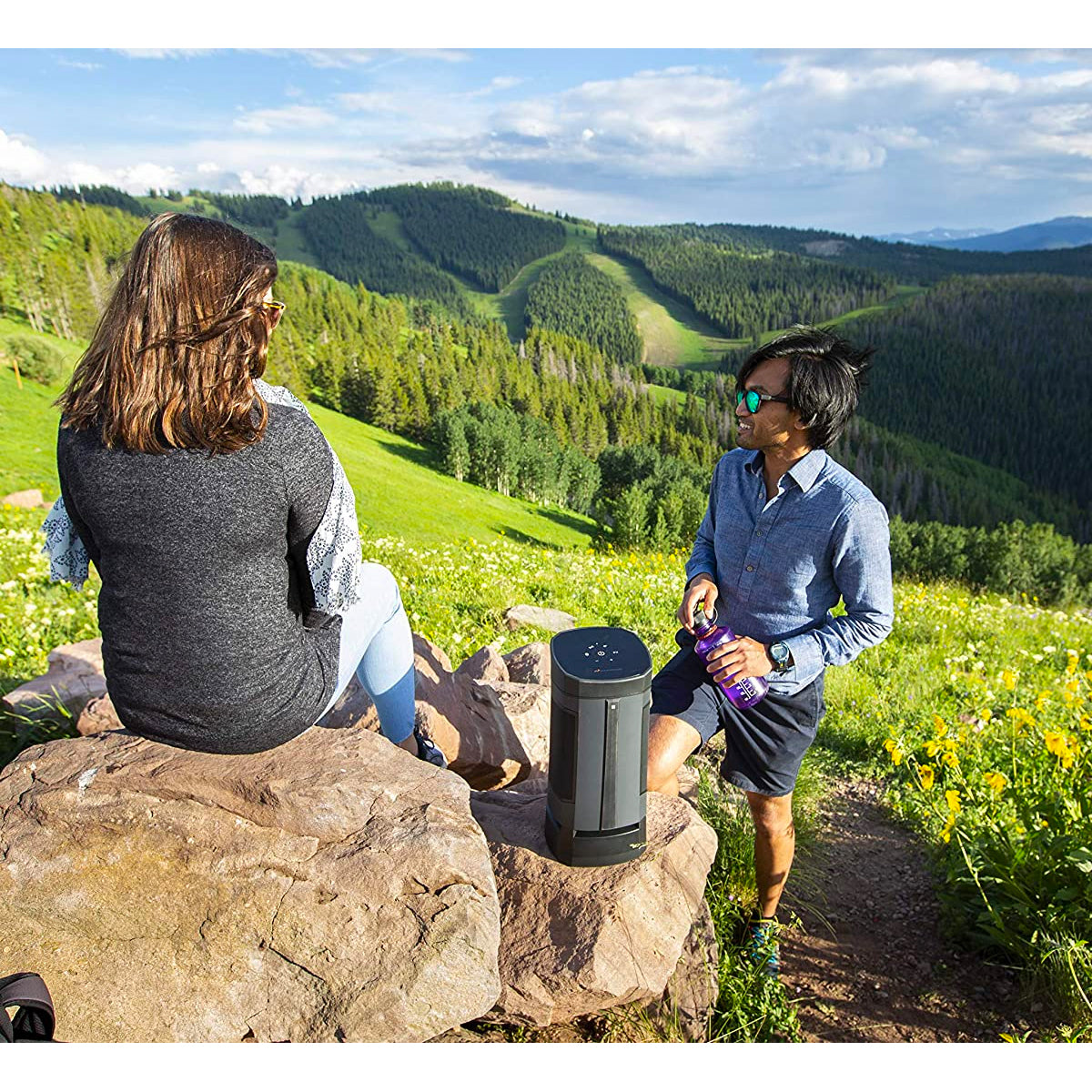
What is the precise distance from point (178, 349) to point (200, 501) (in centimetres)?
53

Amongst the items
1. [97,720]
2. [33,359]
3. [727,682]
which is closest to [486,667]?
[97,720]

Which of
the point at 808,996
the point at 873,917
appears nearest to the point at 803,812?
the point at 873,917

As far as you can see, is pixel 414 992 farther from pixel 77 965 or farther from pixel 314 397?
pixel 314 397

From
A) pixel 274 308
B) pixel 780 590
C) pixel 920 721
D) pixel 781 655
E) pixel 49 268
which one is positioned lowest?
pixel 920 721

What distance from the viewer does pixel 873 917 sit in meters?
4.76

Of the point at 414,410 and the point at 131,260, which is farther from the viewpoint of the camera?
the point at 414,410

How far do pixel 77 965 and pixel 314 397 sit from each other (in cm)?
9715

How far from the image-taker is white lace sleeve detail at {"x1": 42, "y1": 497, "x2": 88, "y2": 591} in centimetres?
332

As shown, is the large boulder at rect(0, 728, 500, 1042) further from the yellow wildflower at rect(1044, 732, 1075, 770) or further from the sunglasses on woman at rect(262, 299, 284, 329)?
the yellow wildflower at rect(1044, 732, 1075, 770)

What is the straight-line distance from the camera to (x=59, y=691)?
5.50 m

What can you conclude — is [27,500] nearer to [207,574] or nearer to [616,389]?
[207,574]

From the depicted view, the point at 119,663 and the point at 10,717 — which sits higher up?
the point at 119,663

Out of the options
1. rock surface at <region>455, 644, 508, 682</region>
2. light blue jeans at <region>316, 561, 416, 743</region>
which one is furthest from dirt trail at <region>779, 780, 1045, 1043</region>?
rock surface at <region>455, 644, 508, 682</region>

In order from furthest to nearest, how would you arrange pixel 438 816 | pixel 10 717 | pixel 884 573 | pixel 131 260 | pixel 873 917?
pixel 10 717
pixel 873 917
pixel 884 573
pixel 438 816
pixel 131 260
